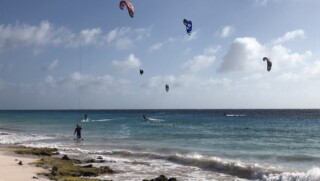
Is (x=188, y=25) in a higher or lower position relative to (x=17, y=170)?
higher

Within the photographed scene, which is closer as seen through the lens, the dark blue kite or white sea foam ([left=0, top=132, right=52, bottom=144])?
the dark blue kite

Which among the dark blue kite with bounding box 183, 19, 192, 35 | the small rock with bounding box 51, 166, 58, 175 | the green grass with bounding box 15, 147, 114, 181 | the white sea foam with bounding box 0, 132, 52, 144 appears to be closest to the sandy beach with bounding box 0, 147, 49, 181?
the green grass with bounding box 15, 147, 114, 181

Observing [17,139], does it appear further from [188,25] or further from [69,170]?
[188,25]

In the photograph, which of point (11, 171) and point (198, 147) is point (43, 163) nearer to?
point (11, 171)

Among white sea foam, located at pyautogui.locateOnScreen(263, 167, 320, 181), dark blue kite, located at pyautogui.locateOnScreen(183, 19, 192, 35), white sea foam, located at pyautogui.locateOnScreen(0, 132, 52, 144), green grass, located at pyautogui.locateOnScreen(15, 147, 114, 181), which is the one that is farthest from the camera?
white sea foam, located at pyautogui.locateOnScreen(0, 132, 52, 144)

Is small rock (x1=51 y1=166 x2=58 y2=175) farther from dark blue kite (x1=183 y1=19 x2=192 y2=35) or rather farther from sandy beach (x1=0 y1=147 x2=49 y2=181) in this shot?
dark blue kite (x1=183 y1=19 x2=192 y2=35)

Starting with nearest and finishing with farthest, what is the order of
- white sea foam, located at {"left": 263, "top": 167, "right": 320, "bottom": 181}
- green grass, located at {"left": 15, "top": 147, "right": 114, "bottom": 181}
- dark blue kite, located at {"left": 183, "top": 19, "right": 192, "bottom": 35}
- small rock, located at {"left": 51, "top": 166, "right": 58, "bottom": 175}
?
green grass, located at {"left": 15, "top": 147, "right": 114, "bottom": 181}, small rock, located at {"left": 51, "top": 166, "right": 58, "bottom": 175}, white sea foam, located at {"left": 263, "top": 167, "right": 320, "bottom": 181}, dark blue kite, located at {"left": 183, "top": 19, "right": 192, "bottom": 35}

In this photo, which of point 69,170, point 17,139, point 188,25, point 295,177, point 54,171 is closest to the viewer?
point 54,171

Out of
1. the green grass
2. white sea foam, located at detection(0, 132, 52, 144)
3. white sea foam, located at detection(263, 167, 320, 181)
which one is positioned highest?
white sea foam, located at detection(0, 132, 52, 144)

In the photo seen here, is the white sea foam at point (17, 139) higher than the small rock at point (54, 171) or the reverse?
higher

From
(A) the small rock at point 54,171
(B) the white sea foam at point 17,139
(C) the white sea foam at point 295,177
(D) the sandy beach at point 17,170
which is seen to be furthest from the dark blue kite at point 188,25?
(B) the white sea foam at point 17,139

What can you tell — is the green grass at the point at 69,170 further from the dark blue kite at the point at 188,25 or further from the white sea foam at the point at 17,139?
the white sea foam at the point at 17,139

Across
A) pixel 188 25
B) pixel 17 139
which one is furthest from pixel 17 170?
pixel 17 139

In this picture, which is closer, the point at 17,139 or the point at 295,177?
the point at 295,177
